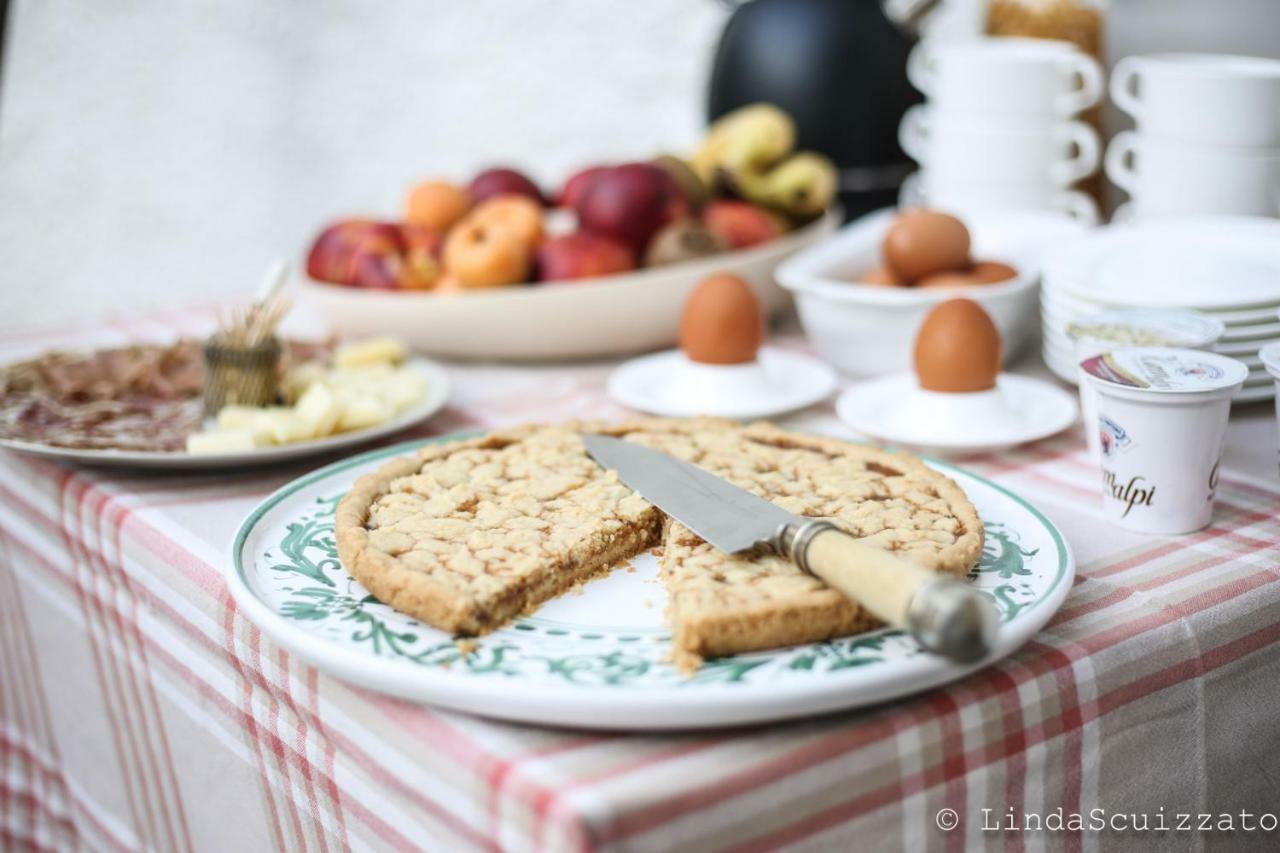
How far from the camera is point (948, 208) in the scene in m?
1.63

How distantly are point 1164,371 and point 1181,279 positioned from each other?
379mm

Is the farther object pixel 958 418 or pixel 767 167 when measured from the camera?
pixel 767 167

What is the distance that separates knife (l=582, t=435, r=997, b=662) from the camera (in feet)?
2.08

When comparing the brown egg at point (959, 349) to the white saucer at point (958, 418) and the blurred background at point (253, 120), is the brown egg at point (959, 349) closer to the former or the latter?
the white saucer at point (958, 418)

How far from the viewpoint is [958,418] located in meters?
1.16

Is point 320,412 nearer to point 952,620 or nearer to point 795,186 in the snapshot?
point 952,620

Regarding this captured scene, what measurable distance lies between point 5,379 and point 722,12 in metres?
2.16

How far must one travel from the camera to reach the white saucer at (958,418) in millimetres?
1139

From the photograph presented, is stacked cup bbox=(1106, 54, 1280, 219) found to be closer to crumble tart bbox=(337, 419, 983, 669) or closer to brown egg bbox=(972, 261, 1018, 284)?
brown egg bbox=(972, 261, 1018, 284)

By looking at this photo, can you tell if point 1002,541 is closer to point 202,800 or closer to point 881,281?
point 881,281

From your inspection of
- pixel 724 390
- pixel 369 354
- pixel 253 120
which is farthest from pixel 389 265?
pixel 253 120

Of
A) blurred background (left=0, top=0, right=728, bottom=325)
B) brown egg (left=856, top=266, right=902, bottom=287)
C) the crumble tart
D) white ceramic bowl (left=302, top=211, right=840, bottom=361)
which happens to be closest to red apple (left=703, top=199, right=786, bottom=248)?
white ceramic bowl (left=302, top=211, right=840, bottom=361)

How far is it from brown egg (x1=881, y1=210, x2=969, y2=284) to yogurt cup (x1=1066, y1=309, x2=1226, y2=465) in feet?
0.87

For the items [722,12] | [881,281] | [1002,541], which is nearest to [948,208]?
[881,281]
